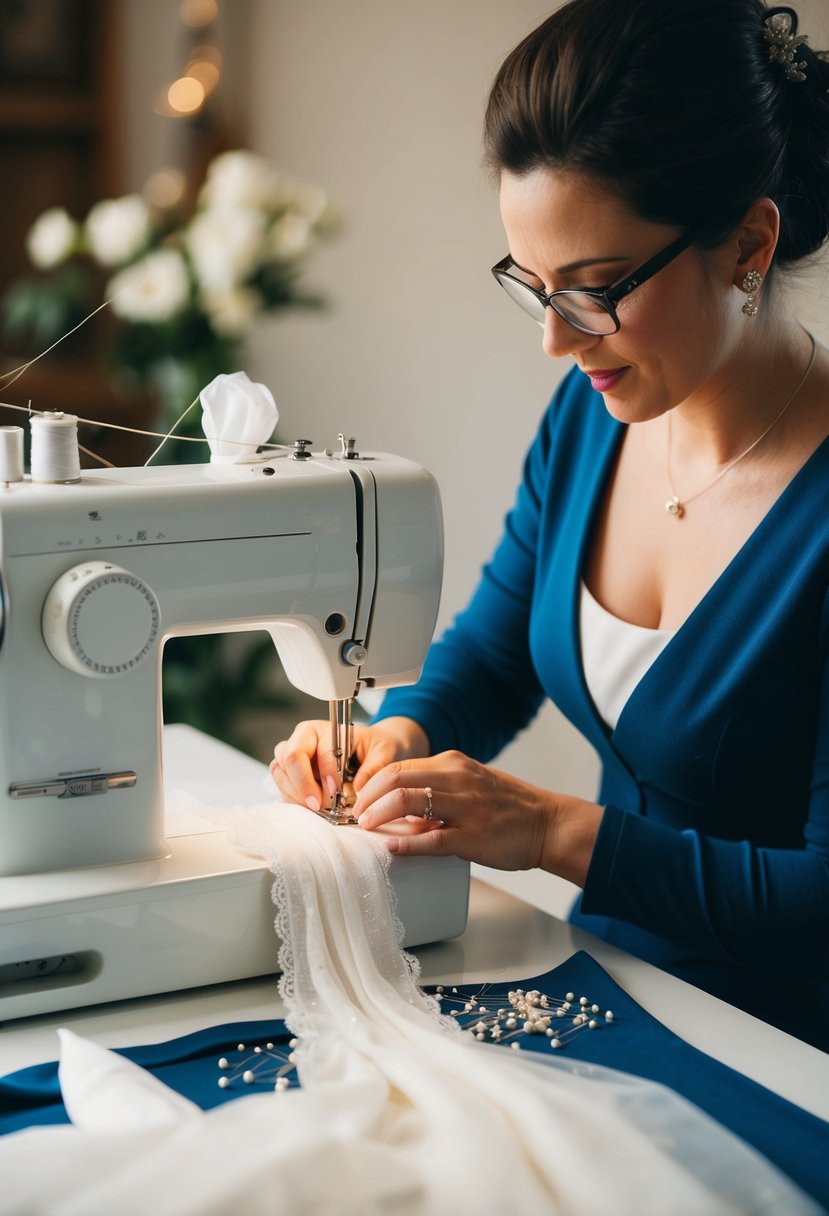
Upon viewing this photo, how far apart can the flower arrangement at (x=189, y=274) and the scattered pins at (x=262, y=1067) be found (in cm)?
186

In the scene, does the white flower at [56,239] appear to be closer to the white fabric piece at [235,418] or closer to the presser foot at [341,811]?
the white fabric piece at [235,418]

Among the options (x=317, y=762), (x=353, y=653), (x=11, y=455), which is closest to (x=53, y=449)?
(x=11, y=455)

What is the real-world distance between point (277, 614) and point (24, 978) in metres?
0.41

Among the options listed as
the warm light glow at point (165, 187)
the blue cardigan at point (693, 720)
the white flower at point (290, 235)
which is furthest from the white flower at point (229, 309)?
the blue cardigan at point (693, 720)

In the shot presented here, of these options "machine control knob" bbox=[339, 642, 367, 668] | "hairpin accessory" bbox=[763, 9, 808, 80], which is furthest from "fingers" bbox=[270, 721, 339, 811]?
"hairpin accessory" bbox=[763, 9, 808, 80]

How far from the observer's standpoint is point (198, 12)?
3.40 meters

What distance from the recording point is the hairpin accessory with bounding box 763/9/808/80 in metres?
1.39

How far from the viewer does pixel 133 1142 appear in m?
0.87

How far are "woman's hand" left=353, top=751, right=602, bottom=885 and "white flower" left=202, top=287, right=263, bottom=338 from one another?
1814 mm

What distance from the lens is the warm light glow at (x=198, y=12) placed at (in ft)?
11.1

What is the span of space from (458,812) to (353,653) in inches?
7.6

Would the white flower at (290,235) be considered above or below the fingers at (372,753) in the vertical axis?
above

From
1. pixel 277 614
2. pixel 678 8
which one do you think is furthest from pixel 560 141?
pixel 277 614

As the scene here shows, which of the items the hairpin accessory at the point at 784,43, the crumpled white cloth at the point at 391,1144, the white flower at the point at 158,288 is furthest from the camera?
the white flower at the point at 158,288
